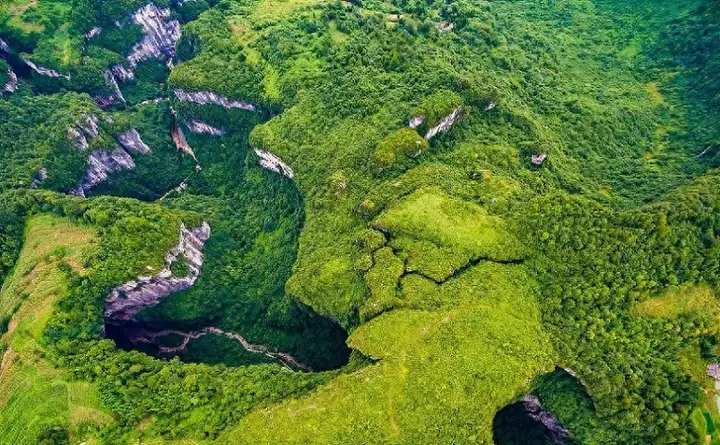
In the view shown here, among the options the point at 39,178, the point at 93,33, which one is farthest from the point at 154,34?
the point at 39,178

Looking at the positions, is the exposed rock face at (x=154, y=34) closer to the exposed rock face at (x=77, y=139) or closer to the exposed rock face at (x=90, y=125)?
the exposed rock face at (x=90, y=125)

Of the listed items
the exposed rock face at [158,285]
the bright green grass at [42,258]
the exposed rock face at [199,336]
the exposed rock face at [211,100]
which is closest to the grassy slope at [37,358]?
the bright green grass at [42,258]

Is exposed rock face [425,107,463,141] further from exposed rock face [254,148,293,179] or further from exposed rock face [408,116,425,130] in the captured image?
exposed rock face [254,148,293,179]

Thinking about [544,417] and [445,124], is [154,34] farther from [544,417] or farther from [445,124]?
[544,417]

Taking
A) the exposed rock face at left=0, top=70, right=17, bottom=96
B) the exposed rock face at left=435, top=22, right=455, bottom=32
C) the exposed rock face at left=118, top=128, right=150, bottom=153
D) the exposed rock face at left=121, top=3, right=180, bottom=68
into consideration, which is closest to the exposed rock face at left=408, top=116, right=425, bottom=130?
the exposed rock face at left=435, top=22, right=455, bottom=32

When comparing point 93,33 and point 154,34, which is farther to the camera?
point 154,34

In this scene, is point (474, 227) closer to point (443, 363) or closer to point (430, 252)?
point (430, 252)

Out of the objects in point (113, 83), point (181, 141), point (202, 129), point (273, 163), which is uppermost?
point (113, 83)
